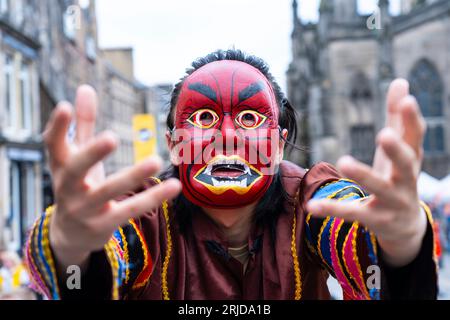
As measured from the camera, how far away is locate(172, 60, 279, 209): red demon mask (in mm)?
2496

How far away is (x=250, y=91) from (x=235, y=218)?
2.04 feet

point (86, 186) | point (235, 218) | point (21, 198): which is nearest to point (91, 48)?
point (21, 198)

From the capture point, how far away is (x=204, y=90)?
2.62m

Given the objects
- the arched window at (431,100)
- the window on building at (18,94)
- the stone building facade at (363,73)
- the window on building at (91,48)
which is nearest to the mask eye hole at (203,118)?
the window on building at (18,94)

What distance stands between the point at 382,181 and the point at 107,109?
32.1m

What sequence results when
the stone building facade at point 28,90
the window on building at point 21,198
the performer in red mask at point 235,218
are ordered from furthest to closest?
1. the window on building at point 21,198
2. the stone building facade at point 28,90
3. the performer in red mask at point 235,218

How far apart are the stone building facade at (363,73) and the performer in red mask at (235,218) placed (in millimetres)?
18434

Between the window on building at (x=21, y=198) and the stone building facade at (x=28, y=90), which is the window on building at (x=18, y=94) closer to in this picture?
the stone building facade at (x=28, y=90)

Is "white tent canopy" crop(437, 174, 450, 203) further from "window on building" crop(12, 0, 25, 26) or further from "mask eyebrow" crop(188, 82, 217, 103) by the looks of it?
"window on building" crop(12, 0, 25, 26)

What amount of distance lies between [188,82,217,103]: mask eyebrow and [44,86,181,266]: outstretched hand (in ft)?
3.08

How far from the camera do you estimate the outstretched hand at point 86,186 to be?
1.57m

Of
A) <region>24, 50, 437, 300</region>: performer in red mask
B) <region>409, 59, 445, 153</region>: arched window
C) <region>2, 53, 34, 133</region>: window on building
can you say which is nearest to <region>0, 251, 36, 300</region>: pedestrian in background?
<region>24, 50, 437, 300</region>: performer in red mask
